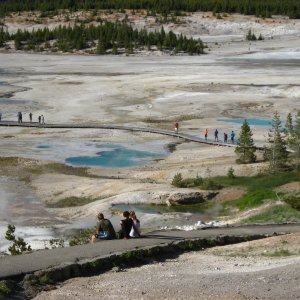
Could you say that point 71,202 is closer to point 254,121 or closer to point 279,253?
point 279,253

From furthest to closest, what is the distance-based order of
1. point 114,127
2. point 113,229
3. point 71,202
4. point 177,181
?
point 114,127 → point 177,181 → point 71,202 → point 113,229

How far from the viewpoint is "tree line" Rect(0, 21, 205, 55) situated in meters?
114

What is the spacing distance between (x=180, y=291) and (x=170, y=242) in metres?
3.73

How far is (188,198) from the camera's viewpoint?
28.5 meters

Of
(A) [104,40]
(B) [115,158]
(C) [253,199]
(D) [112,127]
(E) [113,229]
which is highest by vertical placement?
(E) [113,229]

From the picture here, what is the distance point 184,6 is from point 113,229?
435 feet

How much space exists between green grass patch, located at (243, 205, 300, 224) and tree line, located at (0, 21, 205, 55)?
287 feet

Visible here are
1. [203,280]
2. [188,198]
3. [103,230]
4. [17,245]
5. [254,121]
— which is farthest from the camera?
[254,121]

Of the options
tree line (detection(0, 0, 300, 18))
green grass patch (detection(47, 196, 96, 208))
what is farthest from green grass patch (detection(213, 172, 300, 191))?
tree line (detection(0, 0, 300, 18))

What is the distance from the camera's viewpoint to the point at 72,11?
149 m

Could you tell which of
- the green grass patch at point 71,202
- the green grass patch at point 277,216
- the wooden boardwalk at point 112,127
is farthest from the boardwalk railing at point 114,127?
the green grass patch at point 277,216

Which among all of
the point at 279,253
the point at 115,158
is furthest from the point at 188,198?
the point at 279,253

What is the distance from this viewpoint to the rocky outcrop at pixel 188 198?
93.4 ft

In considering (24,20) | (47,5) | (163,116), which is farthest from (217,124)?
(47,5)
